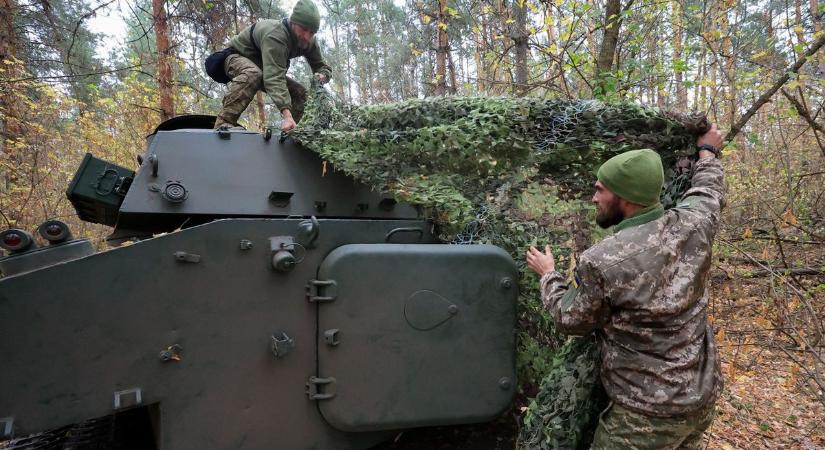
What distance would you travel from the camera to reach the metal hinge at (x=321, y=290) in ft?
7.51

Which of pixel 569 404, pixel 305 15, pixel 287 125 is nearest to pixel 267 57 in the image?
pixel 305 15

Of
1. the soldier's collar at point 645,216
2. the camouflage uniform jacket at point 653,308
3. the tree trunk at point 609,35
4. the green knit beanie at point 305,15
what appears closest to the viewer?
the camouflage uniform jacket at point 653,308

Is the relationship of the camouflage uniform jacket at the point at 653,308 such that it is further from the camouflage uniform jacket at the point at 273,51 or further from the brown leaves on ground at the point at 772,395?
the camouflage uniform jacket at the point at 273,51

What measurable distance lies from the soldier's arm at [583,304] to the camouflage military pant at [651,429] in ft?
1.14

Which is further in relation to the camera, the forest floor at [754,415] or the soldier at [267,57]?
the soldier at [267,57]

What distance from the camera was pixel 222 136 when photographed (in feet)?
9.87

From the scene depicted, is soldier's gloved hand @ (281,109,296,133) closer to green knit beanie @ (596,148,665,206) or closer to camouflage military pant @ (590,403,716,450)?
green knit beanie @ (596,148,665,206)

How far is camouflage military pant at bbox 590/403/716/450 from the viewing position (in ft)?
6.08

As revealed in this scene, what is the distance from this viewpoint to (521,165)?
2.82 metres

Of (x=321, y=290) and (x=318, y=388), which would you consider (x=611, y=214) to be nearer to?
(x=321, y=290)

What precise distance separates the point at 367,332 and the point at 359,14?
23.3 m

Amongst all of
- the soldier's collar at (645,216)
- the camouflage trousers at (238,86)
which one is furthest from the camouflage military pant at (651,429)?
the camouflage trousers at (238,86)

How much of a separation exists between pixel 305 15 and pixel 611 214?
8.64 ft

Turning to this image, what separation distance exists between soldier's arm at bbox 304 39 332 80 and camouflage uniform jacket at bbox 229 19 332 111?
1.3 inches
